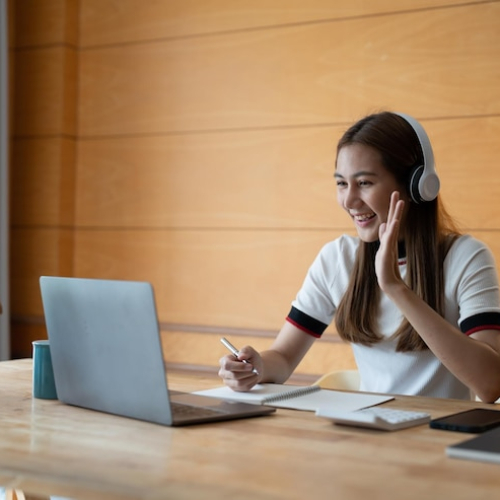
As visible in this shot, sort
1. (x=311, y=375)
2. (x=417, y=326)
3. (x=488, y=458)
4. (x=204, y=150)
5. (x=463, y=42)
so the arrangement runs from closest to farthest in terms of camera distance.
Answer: (x=488, y=458), (x=417, y=326), (x=463, y=42), (x=311, y=375), (x=204, y=150)

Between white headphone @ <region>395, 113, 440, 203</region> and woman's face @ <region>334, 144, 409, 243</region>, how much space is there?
5cm

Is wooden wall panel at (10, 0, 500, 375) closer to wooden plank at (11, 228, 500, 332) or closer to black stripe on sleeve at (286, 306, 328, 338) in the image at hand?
wooden plank at (11, 228, 500, 332)

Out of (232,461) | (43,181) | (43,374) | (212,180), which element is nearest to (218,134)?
(212,180)

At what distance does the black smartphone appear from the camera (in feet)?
4.10

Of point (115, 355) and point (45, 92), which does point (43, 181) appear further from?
point (115, 355)

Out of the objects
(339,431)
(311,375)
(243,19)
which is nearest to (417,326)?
(339,431)

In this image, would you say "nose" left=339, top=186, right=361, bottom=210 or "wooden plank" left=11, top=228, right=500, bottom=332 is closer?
"nose" left=339, top=186, right=361, bottom=210

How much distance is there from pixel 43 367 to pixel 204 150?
2043 mm

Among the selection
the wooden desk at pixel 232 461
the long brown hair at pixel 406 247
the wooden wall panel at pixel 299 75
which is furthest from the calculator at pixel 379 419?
the wooden wall panel at pixel 299 75

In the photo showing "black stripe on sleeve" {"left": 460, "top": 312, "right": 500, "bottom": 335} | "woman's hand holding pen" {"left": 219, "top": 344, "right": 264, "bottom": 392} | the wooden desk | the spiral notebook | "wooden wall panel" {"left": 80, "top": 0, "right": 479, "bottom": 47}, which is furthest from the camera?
"wooden wall panel" {"left": 80, "top": 0, "right": 479, "bottom": 47}

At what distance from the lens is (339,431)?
4.08 feet

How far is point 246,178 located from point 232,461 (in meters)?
2.42

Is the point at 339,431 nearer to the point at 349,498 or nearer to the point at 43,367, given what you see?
the point at 349,498

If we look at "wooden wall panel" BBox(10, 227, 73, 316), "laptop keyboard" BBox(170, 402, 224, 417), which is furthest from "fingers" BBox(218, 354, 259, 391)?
"wooden wall panel" BBox(10, 227, 73, 316)
